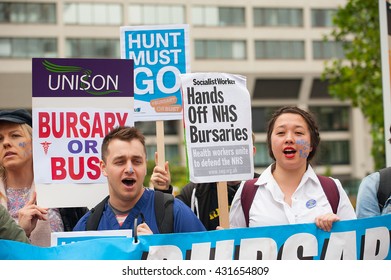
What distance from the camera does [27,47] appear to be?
1825 inches

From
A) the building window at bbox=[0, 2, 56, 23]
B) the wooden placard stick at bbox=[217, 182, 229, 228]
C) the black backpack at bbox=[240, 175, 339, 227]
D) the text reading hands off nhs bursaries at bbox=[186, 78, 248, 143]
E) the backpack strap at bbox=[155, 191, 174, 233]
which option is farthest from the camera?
the building window at bbox=[0, 2, 56, 23]

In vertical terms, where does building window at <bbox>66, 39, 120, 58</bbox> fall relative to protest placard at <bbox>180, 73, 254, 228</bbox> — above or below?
above

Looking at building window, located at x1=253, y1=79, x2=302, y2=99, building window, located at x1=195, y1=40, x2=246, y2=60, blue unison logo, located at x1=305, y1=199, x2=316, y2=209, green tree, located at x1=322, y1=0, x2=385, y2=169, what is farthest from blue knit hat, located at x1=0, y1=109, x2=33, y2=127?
building window, located at x1=253, y1=79, x2=302, y2=99

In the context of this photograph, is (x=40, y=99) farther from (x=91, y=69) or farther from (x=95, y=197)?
(x=95, y=197)

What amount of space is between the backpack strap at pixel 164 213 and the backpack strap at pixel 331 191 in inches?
33.2

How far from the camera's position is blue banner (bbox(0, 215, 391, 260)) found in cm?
359

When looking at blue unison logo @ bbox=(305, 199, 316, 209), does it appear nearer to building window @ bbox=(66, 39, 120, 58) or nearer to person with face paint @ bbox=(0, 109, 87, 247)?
person with face paint @ bbox=(0, 109, 87, 247)

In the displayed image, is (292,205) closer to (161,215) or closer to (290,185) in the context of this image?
(290,185)

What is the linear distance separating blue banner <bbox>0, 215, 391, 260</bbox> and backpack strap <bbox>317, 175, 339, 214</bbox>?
0.17 m

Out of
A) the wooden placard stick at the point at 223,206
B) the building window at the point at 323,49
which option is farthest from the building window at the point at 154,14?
the wooden placard stick at the point at 223,206

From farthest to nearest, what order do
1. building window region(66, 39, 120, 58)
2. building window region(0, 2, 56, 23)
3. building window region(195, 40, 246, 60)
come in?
building window region(195, 40, 246, 60)
building window region(66, 39, 120, 58)
building window region(0, 2, 56, 23)
